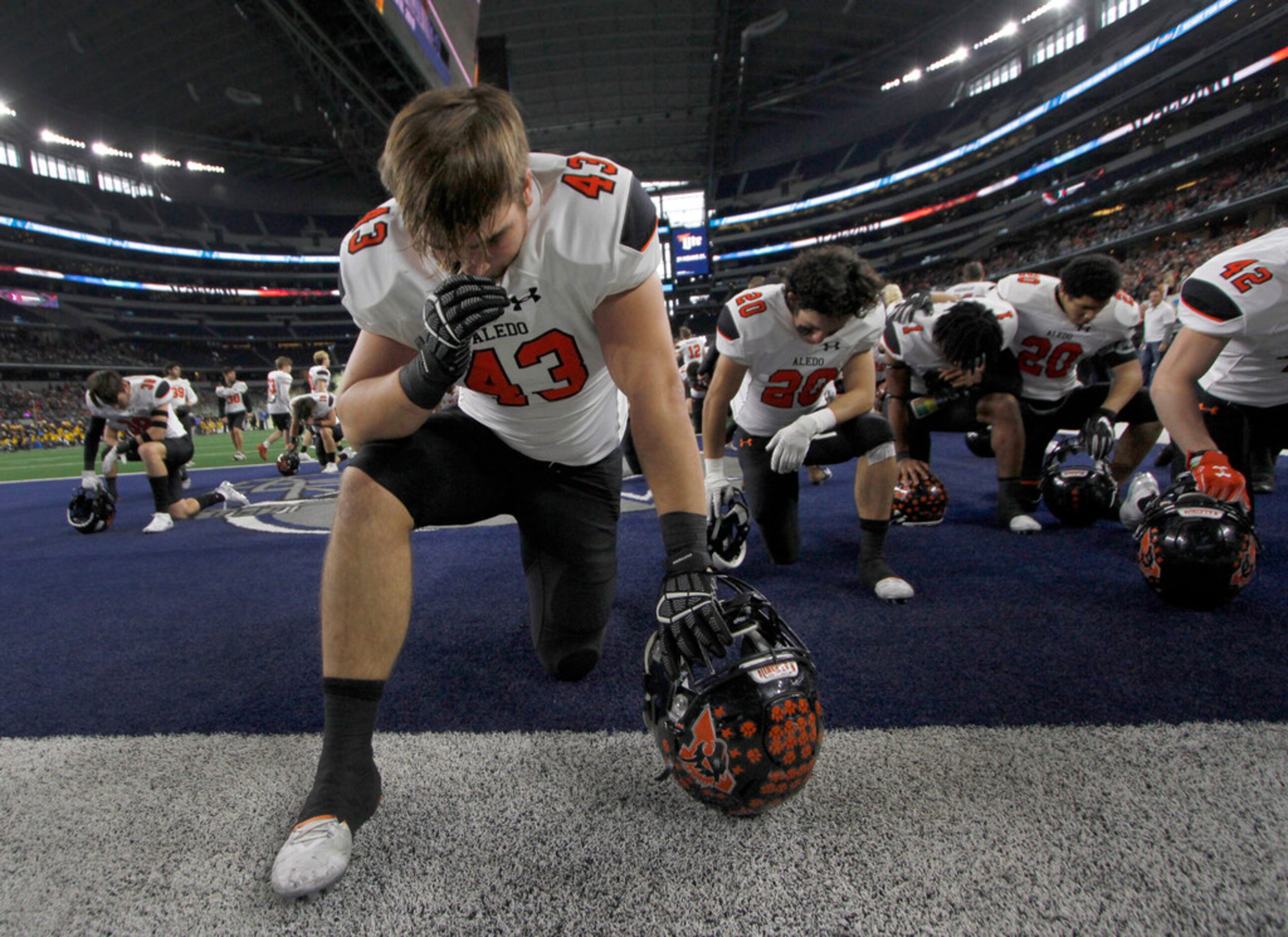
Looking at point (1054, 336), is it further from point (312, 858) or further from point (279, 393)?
point (279, 393)

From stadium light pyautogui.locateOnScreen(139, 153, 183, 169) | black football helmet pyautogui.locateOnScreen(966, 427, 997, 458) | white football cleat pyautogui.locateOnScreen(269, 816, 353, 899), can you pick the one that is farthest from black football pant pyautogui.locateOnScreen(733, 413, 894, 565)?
stadium light pyautogui.locateOnScreen(139, 153, 183, 169)

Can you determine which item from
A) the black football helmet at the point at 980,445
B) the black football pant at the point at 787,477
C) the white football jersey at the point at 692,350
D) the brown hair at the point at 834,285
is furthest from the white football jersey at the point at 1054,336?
the white football jersey at the point at 692,350

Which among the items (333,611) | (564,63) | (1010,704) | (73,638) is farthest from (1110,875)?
(564,63)

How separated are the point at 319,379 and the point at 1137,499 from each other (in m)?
9.25

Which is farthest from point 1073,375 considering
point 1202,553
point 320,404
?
point 320,404

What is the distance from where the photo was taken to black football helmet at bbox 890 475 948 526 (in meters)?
3.38

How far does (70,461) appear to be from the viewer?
14.0 metres

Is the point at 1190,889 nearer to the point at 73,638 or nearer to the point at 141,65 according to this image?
the point at 73,638

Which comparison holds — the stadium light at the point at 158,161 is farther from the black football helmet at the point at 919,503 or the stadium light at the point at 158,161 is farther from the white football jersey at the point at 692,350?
the black football helmet at the point at 919,503

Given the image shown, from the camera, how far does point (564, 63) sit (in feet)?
68.4

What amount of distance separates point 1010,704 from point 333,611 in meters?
1.66

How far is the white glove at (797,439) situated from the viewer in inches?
106

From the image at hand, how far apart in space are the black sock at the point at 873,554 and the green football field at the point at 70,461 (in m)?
9.17

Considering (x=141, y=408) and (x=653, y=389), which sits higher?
(x=653, y=389)
